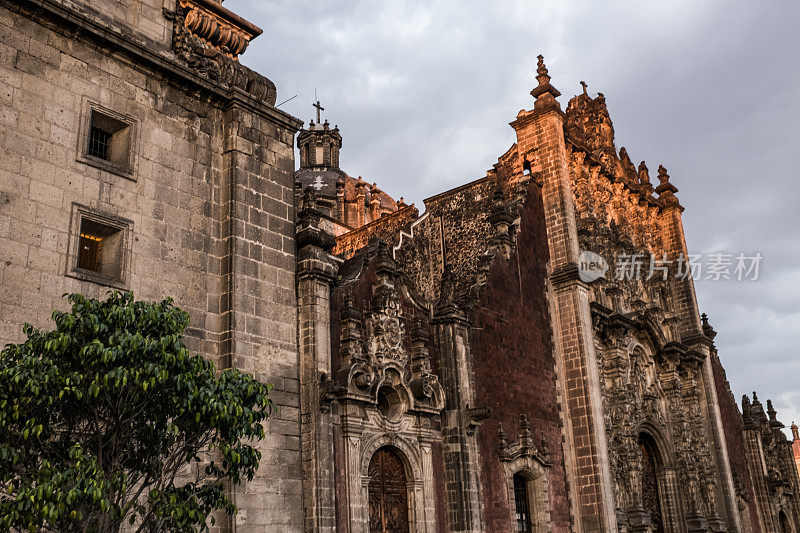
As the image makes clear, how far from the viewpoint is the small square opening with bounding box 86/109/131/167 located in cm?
1156

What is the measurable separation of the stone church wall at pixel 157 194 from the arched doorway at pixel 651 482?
15.8 m

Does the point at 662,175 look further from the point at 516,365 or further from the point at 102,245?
the point at 102,245

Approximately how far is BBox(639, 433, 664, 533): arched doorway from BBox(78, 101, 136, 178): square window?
61.6 ft

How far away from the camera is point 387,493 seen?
15195 millimetres

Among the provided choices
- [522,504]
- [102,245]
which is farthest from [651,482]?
[102,245]

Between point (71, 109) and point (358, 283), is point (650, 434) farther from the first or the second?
point (71, 109)

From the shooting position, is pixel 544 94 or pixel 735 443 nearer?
pixel 544 94

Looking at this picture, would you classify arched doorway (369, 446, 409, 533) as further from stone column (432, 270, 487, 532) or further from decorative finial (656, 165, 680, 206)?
decorative finial (656, 165, 680, 206)

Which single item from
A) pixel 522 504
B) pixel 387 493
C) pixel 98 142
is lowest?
pixel 522 504

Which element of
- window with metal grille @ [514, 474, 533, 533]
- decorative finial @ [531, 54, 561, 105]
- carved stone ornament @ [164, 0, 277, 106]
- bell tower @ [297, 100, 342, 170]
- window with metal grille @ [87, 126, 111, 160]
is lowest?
window with metal grille @ [514, 474, 533, 533]

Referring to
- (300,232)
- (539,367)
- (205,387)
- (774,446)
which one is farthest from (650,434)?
(205,387)

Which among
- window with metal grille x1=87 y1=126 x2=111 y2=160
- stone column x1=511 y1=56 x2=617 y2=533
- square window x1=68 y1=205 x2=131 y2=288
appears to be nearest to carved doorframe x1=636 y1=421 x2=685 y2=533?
stone column x1=511 y1=56 x2=617 y2=533

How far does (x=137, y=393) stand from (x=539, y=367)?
14.3 meters

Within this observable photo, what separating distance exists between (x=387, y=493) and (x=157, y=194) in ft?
23.9
